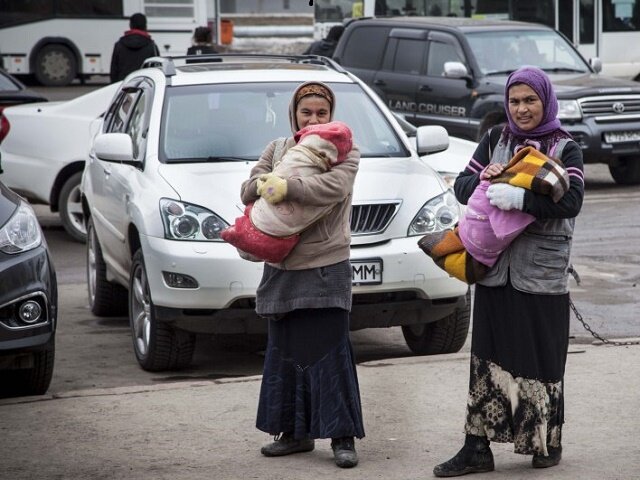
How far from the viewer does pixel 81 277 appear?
1144 centimetres

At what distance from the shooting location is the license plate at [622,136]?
15.7 metres

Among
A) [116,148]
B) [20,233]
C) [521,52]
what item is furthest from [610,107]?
[20,233]

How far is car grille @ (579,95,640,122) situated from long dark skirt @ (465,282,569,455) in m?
10.7

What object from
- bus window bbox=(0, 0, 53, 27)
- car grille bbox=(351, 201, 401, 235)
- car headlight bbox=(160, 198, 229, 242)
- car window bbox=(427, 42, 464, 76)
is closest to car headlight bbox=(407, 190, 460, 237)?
car grille bbox=(351, 201, 401, 235)

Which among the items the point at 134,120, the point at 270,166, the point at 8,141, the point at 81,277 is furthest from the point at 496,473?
the point at 8,141

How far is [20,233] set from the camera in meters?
6.99

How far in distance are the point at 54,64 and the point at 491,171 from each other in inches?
1030

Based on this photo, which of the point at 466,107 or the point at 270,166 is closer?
the point at 270,166

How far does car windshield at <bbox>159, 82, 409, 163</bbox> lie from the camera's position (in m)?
8.26

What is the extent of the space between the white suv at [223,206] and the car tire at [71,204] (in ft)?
11.9

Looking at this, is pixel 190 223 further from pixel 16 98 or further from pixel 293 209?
pixel 16 98

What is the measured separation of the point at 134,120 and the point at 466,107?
7.86m

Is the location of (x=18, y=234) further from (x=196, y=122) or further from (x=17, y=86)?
(x=17, y=86)

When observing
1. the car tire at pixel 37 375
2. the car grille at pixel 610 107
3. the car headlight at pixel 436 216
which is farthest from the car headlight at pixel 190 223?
the car grille at pixel 610 107
